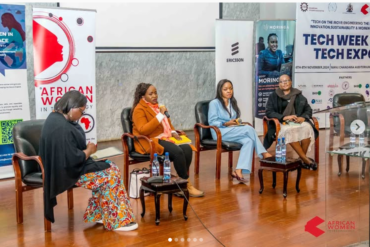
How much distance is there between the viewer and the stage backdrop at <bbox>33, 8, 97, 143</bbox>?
22.1 ft

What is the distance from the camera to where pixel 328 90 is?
33.3 feet

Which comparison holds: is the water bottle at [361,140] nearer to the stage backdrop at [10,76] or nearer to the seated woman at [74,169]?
the seated woman at [74,169]

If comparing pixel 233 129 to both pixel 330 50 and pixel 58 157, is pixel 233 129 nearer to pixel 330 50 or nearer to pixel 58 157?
pixel 58 157

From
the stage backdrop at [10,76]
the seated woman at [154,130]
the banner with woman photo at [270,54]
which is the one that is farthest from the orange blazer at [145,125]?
the banner with woman photo at [270,54]

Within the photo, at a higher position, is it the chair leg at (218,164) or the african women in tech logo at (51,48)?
the african women in tech logo at (51,48)

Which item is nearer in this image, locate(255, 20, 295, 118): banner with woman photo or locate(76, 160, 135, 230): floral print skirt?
locate(76, 160, 135, 230): floral print skirt

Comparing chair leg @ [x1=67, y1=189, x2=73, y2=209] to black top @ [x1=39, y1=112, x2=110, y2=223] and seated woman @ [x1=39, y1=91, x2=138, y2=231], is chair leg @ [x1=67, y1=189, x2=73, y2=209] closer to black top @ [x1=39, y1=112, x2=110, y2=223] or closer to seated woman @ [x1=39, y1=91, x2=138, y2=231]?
seated woman @ [x1=39, y1=91, x2=138, y2=231]

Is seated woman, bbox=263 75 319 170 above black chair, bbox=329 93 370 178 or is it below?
below

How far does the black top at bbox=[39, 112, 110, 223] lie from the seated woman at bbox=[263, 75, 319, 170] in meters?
3.24

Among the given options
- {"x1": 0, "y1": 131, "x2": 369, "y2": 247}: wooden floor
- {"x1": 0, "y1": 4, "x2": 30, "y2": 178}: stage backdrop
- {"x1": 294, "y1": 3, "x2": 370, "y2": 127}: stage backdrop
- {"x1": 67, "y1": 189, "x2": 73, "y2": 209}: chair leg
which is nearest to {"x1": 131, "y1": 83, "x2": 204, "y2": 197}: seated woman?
{"x1": 0, "y1": 131, "x2": 369, "y2": 247}: wooden floor

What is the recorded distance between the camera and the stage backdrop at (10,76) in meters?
6.61

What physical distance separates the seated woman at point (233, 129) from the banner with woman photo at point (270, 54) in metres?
2.55

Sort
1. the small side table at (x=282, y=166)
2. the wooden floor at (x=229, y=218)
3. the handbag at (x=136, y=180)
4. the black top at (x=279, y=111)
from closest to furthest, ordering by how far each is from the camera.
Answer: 1. the wooden floor at (x=229, y=218)
2. the handbag at (x=136, y=180)
3. the small side table at (x=282, y=166)
4. the black top at (x=279, y=111)

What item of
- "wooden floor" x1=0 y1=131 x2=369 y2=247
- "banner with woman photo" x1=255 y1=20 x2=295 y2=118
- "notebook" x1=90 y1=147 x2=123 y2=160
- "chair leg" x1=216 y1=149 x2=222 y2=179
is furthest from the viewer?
"banner with woman photo" x1=255 y1=20 x2=295 y2=118
